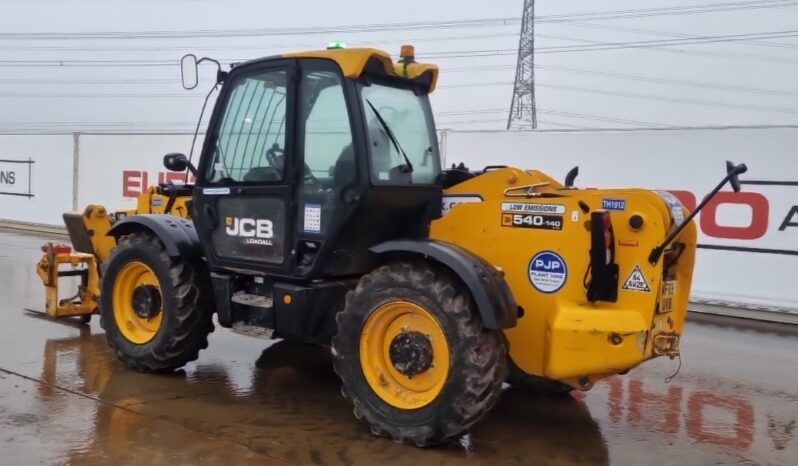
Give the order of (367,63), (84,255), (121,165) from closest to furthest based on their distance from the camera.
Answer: (367,63)
(84,255)
(121,165)

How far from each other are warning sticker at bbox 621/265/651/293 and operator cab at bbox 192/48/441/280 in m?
1.40

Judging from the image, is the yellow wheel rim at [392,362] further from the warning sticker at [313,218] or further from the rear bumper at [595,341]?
the warning sticker at [313,218]

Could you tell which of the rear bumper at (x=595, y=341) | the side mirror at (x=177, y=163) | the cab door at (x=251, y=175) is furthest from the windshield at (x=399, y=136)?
the side mirror at (x=177, y=163)

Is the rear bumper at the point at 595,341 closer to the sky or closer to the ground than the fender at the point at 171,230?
closer to the ground

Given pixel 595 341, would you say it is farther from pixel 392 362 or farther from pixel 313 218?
pixel 313 218

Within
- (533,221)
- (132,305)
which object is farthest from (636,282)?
(132,305)

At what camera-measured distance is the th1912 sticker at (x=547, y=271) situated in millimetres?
4684

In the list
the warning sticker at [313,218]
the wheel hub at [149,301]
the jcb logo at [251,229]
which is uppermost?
the warning sticker at [313,218]

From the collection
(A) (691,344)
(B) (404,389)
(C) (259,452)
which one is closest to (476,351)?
(B) (404,389)

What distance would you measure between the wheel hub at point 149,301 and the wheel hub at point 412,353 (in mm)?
2220

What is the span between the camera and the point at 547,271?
4734 millimetres

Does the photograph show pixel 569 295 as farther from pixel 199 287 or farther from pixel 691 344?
pixel 691 344

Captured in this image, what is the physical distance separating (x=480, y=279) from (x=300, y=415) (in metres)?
1.64

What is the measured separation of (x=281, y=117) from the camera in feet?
17.5
